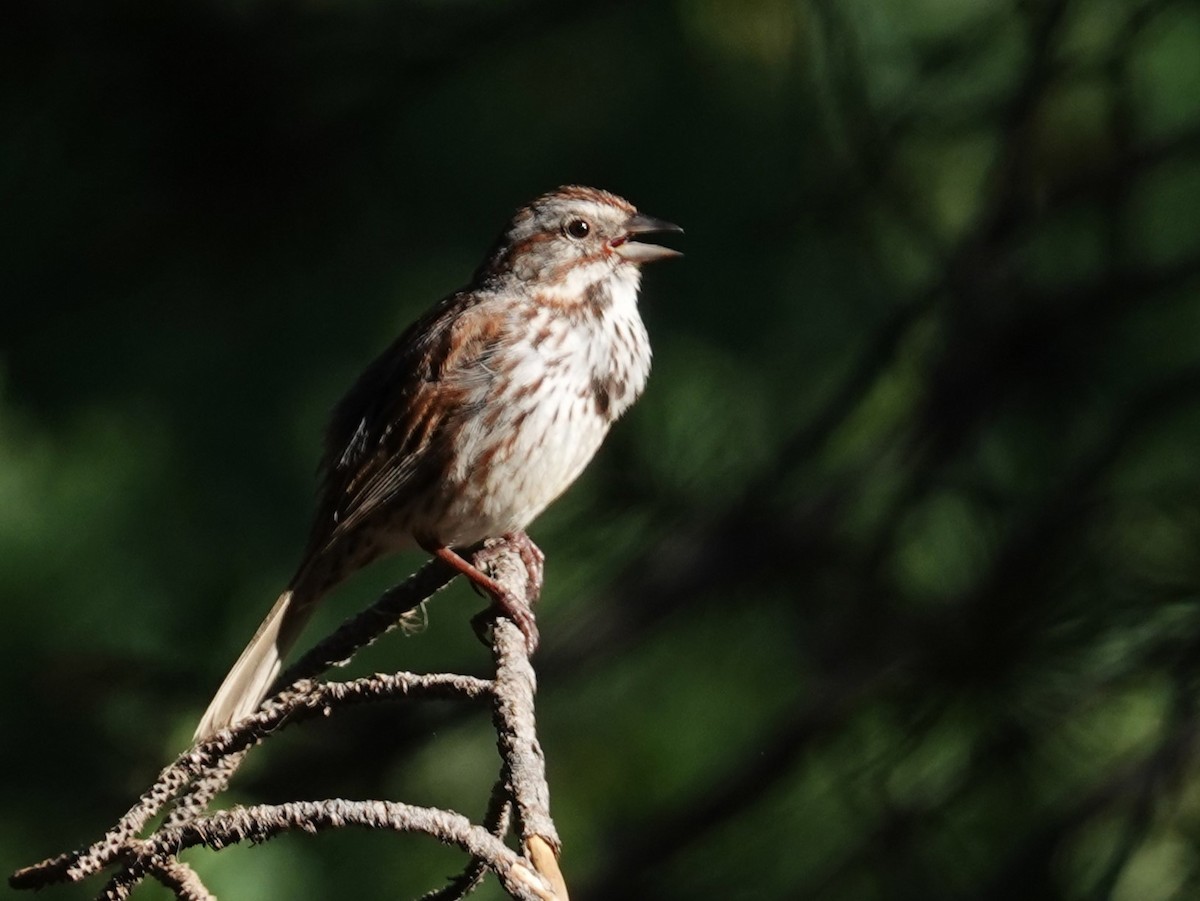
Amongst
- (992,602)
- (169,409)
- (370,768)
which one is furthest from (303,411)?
(992,602)

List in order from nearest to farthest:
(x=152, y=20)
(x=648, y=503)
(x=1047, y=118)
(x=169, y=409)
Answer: (x=169, y=409), (x=152, y=20), (x=648, y=503), (x=1047, y=118)

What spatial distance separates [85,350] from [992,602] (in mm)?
1727

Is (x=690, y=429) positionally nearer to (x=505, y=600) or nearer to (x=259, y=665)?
(x=505, y=600)

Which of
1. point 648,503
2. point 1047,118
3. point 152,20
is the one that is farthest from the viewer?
point 1047,118

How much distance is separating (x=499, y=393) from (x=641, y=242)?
392 mm

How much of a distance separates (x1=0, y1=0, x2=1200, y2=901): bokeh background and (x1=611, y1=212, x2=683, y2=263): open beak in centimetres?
13

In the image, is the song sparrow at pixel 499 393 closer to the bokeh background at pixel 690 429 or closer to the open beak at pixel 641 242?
the open beak at pixel 641 242

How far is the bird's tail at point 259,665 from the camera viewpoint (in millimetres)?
2875

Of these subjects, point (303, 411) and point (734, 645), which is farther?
point (734, 645)

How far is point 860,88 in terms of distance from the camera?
3766 mm

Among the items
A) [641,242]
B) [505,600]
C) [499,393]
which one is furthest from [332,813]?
[641,242]

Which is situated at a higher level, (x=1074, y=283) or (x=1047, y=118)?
(x=1047, y=118)

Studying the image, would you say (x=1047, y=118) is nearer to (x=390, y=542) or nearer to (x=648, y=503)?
(x=648, y=503)

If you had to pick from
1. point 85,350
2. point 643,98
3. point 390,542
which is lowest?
point 390,542
